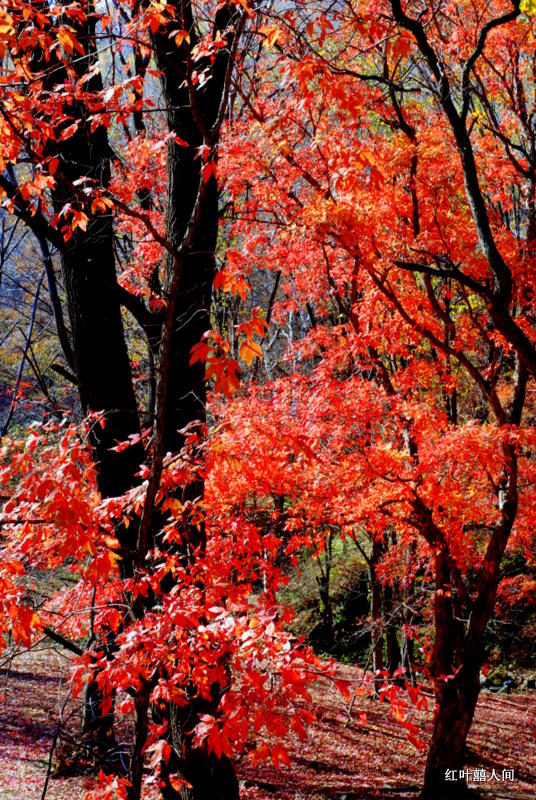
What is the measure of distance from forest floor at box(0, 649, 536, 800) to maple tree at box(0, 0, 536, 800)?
3.26 feet

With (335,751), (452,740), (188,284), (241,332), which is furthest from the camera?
(335,751)

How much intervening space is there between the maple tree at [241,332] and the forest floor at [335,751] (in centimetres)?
99

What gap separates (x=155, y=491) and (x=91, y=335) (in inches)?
102

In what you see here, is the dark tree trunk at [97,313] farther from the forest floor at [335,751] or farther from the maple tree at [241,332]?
the forest floor at [335,751]

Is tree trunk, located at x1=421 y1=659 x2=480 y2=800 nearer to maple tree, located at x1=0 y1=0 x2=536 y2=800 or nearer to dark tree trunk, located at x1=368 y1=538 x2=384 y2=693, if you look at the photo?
maple tree, located at x1=0 y1=0 x2=536 y2=800

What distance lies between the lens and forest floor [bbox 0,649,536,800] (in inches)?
329

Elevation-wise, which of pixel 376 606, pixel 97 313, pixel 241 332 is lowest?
pixel 376 606

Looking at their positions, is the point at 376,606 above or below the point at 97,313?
below

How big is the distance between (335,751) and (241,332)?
995 cm

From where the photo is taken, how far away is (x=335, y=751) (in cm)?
1057
